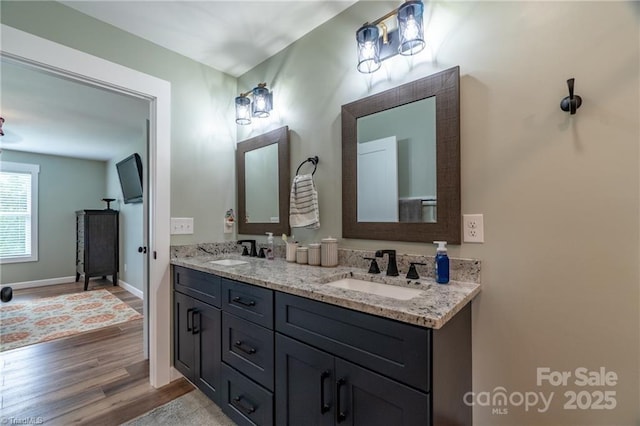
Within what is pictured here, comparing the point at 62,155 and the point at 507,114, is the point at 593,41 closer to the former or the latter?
the point at 507,114

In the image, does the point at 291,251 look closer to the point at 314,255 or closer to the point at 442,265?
the point at 314,255

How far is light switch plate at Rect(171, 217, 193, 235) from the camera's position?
2.14m

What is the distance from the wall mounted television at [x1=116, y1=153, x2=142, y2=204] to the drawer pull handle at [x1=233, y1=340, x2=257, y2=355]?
Answer: 3459mm

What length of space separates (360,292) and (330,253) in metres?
0.58

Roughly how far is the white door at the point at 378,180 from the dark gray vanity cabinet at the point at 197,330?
98 cm

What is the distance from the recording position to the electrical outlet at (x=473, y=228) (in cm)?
126

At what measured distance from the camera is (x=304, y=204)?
6.17 feet

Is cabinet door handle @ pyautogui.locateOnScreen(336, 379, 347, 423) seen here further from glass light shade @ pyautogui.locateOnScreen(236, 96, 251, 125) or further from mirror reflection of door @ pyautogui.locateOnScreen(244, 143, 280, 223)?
glass light shade @ pyautogui.locateOnScreen(236, 96, 251, 125)

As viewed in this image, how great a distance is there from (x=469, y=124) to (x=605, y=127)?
45cm

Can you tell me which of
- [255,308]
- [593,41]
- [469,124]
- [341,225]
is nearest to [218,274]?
[255,308]

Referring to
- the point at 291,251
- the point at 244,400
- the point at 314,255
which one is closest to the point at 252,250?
the point at 291,251

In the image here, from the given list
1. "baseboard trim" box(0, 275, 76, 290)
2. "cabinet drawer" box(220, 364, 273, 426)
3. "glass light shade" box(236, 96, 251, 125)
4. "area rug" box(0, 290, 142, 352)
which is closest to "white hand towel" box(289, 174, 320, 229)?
"glass light shade" box(236, 96, 251, 125)

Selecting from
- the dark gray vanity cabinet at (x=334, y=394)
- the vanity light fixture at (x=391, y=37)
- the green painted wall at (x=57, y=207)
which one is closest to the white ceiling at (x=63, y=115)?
the green painted wall at (x=57, y=207)

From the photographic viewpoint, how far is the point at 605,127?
3.27ft
